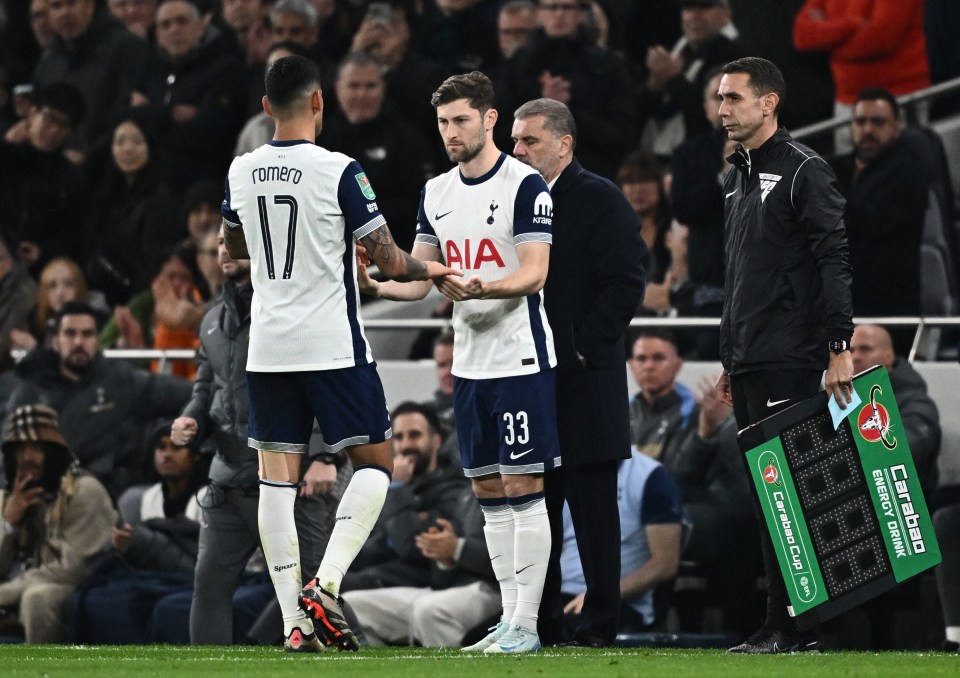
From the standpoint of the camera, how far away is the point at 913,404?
901 cm

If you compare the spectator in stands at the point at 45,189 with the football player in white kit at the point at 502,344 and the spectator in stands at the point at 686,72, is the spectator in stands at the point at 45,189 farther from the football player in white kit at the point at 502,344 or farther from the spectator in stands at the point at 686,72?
the football player in white kit at the point at 502,344

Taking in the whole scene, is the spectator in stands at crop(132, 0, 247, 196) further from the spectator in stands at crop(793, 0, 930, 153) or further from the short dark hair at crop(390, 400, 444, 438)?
the spectator in stands at crop(793, 0, 930, 153)

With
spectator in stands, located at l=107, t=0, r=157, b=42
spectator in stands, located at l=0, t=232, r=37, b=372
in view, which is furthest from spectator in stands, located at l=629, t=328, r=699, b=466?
spectator in stands, located at l=107, t=0, r=157, b=42

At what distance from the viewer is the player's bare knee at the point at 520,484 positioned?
265 inches

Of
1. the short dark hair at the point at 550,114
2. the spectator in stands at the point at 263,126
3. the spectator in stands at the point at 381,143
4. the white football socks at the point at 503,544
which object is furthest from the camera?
the spectator in stands at the point at 263,126

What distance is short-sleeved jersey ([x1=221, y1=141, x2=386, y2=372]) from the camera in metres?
6.35

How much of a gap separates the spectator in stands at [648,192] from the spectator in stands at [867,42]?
51.7 inches

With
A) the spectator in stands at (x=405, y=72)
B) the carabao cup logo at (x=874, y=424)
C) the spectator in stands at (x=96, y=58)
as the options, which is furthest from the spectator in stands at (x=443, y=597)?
the spectator in stands at (x=96, y=58)

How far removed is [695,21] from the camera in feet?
37.6

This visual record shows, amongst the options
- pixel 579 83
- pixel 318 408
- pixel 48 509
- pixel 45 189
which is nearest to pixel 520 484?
pixel 318 408

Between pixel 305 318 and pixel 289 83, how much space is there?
86 cm

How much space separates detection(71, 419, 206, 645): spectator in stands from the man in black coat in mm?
3170

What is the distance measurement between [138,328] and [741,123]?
695cm

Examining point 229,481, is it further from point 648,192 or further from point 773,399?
point 648,192
